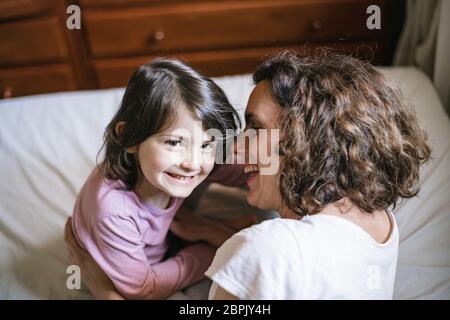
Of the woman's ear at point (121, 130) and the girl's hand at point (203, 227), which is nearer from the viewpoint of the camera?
the woman's ear at point (121, 130)

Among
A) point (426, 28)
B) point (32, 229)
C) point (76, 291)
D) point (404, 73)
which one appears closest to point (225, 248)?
point (76, 291)

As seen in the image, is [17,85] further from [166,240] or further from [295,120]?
[295,120]

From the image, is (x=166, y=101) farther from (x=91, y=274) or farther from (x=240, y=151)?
(x=91, y=274)

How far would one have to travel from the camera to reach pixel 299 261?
59 centimetres

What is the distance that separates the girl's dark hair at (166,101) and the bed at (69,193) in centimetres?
18

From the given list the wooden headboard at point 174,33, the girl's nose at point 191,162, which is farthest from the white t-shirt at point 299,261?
the wooden headboard at point 174,33

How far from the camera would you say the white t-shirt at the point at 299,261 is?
23.3 inches

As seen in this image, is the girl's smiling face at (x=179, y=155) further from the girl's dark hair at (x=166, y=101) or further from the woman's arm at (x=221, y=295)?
the woman's arm at (x=221, y=295)

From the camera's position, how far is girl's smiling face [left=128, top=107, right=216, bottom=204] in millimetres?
717

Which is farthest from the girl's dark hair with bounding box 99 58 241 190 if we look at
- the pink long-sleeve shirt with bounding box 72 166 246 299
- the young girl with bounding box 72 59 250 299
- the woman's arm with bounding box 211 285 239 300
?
the woman's arm with bounding box 211 285 239 300

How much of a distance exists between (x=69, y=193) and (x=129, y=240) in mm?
368

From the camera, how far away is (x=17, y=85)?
1.68 m

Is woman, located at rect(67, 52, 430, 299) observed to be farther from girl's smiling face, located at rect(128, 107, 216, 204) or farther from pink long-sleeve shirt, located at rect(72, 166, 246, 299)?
pink long-sleeve shirt, located at rect(72, 166, 246, 299)

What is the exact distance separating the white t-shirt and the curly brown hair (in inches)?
2.5
